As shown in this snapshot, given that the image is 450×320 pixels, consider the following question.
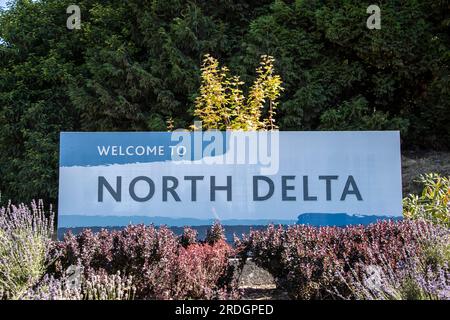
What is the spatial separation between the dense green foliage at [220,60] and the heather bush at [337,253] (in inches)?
185

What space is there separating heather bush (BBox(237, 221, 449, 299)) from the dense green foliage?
15.4 ft

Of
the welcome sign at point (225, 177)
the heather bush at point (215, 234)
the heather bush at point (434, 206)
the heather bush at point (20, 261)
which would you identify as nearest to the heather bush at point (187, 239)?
the heather bush at point (215, 234)

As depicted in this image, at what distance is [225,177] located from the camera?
686cm

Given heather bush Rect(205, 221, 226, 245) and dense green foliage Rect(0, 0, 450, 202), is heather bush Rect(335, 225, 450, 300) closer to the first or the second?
heather bush Rect(205, 221, 226, 245)

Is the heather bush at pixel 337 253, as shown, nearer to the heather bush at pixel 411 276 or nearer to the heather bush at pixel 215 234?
the heather bush at pixel 411 276

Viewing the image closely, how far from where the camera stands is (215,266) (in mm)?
4547

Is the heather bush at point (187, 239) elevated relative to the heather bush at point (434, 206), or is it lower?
lower

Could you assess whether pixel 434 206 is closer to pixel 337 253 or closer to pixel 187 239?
pixel 337 253

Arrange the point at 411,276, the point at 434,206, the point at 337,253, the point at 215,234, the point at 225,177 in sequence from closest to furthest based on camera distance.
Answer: the point at 411,276 → the point at 337,253 → the point at 215,234 → the point at 225,177 → the point at 434,206

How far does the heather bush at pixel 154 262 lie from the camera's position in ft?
13.6

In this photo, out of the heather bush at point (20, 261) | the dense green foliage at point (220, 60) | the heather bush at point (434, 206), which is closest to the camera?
the heather bush at point (20, 261)

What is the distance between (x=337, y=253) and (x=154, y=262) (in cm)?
161

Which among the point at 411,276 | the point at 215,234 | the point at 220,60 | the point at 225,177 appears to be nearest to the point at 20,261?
the point at 215,234

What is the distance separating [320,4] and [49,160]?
6061 millimetres
